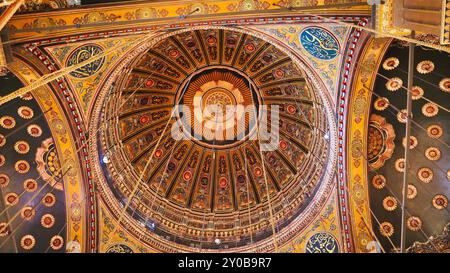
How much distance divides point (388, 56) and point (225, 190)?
7322 millimetres

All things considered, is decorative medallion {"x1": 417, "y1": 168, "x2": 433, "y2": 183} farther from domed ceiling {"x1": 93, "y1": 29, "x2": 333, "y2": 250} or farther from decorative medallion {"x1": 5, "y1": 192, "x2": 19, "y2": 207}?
decorative medallion {"x1": 5, "y1": 192, "x2": 19, "y2": 207}

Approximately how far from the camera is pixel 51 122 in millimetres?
9195

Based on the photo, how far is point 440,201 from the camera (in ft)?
27.1

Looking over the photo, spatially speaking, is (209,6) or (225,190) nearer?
(209,6)

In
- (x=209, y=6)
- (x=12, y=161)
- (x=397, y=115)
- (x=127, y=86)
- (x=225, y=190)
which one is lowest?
(x=225, y=190)

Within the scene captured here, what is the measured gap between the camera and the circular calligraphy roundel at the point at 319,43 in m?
8.13

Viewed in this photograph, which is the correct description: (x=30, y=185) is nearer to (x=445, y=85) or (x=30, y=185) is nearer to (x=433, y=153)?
(x=433, y=153)

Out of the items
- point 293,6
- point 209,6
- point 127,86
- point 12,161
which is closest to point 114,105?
point 127,86

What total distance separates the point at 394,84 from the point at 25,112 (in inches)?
299

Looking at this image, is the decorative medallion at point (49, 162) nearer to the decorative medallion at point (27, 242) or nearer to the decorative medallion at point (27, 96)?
the decorative medallion at point (27, 96)

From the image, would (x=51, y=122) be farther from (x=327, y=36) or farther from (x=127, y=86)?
(x=327, y=36)
